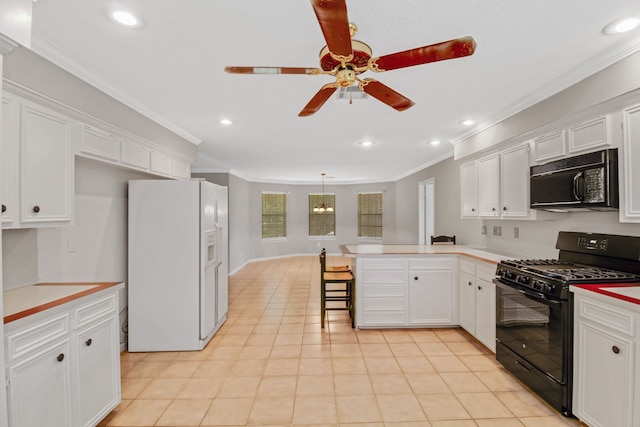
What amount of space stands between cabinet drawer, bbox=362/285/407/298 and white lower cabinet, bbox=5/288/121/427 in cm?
254

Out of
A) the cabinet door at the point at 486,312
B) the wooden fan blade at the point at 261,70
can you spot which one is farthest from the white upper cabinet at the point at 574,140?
the wooden fan blade at the point at 261,70

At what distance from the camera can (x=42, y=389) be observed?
1624 mm

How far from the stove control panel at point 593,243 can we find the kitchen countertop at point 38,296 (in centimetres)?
360

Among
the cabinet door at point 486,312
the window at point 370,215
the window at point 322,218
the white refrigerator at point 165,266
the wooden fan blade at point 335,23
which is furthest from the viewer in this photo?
the window at point 322,218

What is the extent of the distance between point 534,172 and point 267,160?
4474 millimetres

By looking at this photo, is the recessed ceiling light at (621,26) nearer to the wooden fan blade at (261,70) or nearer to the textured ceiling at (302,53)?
the textured ceiling at (302,53)

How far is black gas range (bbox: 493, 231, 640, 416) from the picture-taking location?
208 centimetres

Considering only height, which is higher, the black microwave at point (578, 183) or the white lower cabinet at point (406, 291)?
the black microwave at point (578, 183)

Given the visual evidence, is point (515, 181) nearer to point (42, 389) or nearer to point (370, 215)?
point (42, 389)

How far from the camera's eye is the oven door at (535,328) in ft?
6.86

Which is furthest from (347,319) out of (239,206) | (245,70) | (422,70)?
(239,206)

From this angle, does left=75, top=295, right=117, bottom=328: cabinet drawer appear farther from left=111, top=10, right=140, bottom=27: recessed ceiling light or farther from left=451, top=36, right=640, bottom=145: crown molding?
left=451, top=36, right=640, bottom=145: crown molding

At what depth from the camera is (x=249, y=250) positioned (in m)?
8.75

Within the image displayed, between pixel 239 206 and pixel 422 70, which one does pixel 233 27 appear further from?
pixel 239 206
